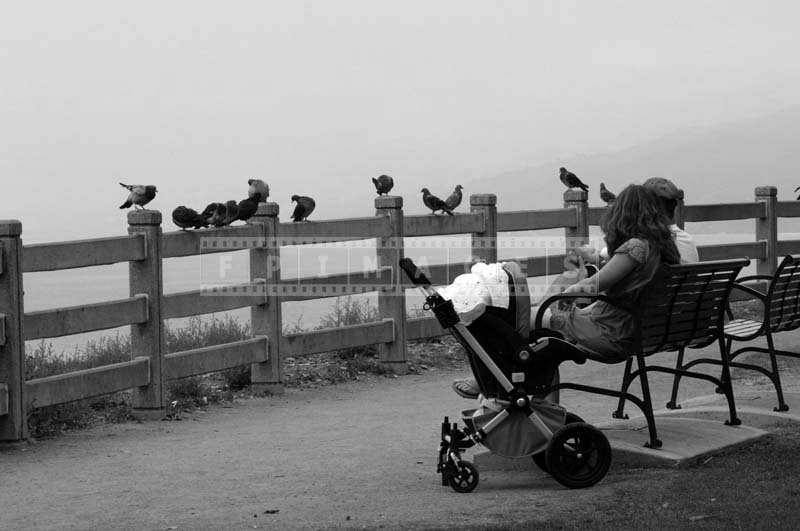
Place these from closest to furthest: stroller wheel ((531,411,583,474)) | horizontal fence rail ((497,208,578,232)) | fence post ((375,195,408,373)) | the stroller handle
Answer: the stroller handle → stroller wheel ((531,411,583,474)) → fence post ((375,195,408,373)) → horizontal fence rail ((497,208,578,232))

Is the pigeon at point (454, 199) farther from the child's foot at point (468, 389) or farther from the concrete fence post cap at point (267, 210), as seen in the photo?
the child's foot at point (468, 389)

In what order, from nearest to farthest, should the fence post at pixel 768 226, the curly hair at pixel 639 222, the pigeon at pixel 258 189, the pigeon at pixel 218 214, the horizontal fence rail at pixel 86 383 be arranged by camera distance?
the curly hair at pixel 639 222
the horizontal fence rail at pixel 86 383
the pigeon at pixel 218 214
the pigeon at pixel 258 189
the fence post at pixel 768 226

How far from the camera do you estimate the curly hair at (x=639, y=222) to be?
24.1 feet

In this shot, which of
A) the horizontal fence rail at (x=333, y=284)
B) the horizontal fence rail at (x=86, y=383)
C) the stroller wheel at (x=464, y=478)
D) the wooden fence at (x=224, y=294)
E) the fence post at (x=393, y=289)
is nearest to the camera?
the stroller wheel at (x=464, y=478)

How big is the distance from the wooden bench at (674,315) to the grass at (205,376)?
3.95 m

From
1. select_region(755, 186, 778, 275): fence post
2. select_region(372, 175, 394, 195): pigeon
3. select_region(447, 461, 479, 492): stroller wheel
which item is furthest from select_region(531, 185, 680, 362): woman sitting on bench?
select_region(755, 186, 778, 275): fence post

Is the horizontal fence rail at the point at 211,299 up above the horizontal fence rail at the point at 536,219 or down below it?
below

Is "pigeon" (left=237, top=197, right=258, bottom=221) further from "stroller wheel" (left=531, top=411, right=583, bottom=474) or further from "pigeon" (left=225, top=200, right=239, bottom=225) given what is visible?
"stroller wheel" (left=531, top=411, right=583, bottom=474)

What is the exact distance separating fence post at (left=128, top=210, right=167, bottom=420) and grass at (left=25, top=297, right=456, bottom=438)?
168mm

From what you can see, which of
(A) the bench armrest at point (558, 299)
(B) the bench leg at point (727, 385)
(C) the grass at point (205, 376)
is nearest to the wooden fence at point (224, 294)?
(C) the grass at point (205, 376)

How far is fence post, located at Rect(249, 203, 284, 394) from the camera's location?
37.0 feet

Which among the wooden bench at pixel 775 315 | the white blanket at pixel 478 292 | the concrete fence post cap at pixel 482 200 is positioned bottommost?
the wooden bench at pixel 775 315

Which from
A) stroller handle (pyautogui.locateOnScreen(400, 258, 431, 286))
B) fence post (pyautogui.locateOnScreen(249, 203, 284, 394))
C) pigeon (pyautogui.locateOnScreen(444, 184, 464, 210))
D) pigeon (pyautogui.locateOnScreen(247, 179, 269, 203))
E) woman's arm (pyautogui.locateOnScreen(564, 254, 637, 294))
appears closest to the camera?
stroller handle (pyautogui.locateOnScreen(400, 258, 431, 286))

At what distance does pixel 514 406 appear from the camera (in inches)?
273
